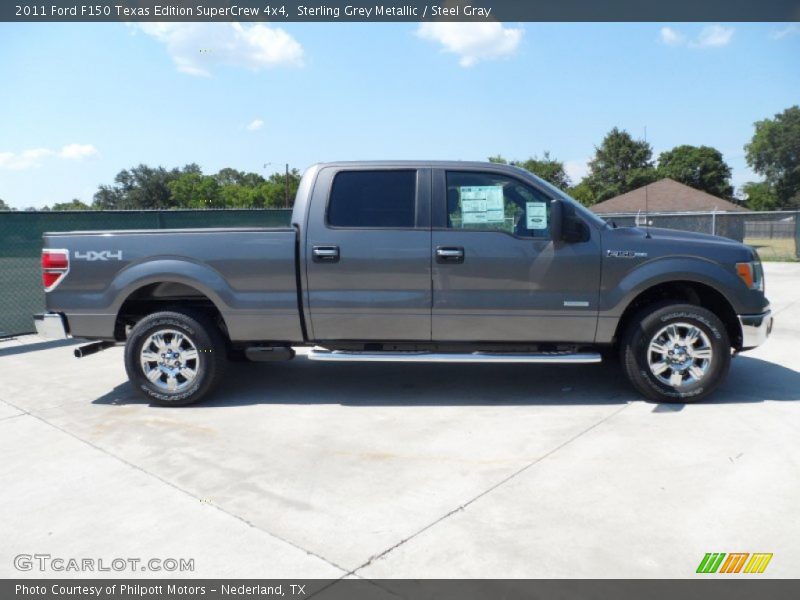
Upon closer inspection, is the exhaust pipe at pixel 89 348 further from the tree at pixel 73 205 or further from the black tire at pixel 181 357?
the tree at pixel 73 205

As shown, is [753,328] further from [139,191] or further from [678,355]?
[139,191]

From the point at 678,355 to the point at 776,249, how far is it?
2114 cm

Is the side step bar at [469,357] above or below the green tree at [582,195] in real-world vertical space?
below

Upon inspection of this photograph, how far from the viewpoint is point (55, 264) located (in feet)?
17.1

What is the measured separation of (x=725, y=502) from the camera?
3373 mm

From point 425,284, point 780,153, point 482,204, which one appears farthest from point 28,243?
point 780,153

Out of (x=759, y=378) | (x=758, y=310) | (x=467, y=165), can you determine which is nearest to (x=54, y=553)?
(x=467, y=165)

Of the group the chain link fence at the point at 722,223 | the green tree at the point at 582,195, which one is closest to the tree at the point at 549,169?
the green tree at the point at 582,195

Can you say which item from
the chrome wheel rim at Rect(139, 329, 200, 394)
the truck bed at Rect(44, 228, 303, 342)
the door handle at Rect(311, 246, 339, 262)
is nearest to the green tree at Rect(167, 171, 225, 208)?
the truck bed at Rect(44, 228, 303, 342)

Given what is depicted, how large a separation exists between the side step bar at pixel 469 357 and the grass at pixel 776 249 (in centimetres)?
1688

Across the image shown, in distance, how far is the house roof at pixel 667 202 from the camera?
1399 inches

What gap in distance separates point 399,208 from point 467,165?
70 cm

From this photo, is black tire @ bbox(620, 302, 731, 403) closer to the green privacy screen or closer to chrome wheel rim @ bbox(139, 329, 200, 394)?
chrome wheel rim @ bbox(139, 329, 200, 394)
